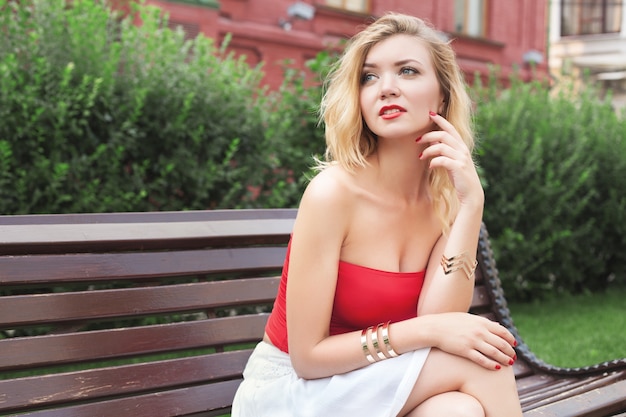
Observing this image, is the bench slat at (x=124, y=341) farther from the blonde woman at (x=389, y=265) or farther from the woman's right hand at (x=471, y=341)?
the woman's right hand at (x=471, y=341)

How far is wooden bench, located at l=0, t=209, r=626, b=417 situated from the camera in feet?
7.33

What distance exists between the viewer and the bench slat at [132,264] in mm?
2268

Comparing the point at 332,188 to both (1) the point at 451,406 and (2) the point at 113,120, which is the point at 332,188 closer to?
(1) the point at 451,406

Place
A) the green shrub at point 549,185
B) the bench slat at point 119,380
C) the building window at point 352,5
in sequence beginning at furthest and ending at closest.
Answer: the building window at point 352,5 < the green shrub at point 549,185 < the bench slat at point 119,380

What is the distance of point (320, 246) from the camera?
6.99 feet

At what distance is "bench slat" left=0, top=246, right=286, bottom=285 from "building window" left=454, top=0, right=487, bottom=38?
13453 millimetres

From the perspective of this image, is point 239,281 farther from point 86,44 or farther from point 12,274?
point 86,44

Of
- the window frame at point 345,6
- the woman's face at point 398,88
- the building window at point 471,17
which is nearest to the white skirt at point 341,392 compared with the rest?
the woman's face at point 398,88

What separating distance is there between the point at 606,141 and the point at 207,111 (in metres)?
4.84

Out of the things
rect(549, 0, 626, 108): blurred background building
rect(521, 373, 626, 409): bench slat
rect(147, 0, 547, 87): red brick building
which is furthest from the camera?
rect(549, 0, 626, 108): blurred background building

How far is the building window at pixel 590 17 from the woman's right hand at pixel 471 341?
24269 mm

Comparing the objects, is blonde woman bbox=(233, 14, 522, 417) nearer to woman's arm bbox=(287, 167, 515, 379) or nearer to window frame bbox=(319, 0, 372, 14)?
woman's arm bbox=(287, 167, 515, 379)

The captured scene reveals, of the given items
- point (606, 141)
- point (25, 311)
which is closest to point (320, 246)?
point (25, 311)

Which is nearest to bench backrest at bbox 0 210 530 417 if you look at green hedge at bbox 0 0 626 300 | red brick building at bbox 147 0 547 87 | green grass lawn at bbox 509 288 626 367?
green hedge at bbox 0 0 626 300
